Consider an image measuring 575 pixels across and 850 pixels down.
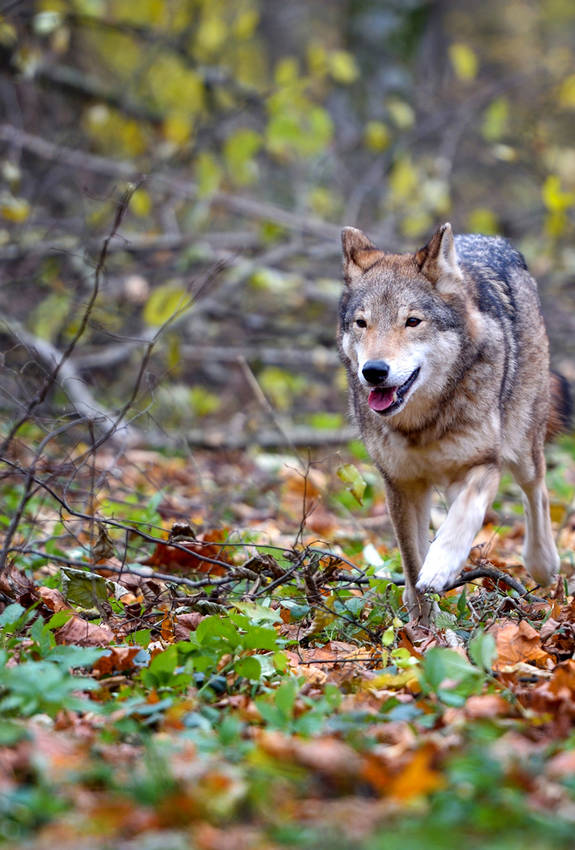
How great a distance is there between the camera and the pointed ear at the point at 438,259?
4.82 m

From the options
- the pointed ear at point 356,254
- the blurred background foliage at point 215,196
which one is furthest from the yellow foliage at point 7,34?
the pointed ear at point 356,254

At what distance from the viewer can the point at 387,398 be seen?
4527 mm

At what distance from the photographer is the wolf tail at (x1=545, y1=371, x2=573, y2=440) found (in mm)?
5984

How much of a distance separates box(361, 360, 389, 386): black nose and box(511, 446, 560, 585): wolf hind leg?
55.8 inches

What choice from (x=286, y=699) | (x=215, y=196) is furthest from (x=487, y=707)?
(x=215, y=196)

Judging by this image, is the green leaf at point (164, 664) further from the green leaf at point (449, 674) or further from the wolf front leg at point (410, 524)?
the wolf front leg at point (410, 524)

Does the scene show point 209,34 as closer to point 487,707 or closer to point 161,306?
point 161,306

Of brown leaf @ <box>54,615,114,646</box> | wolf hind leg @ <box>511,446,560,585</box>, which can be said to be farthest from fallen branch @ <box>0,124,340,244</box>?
brown leaf @ <box>54,615,114,646</box>

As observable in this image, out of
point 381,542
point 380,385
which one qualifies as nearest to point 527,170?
point 381,542

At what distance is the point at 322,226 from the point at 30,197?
3075 millimetres

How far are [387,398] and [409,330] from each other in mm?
382

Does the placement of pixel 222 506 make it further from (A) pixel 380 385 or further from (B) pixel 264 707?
(B) pixel 264 707

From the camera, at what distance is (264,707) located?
9.91 feet

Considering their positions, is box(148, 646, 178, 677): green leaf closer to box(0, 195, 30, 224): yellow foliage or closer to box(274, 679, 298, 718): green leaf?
box(274, 679, 298, 718): green leaf
